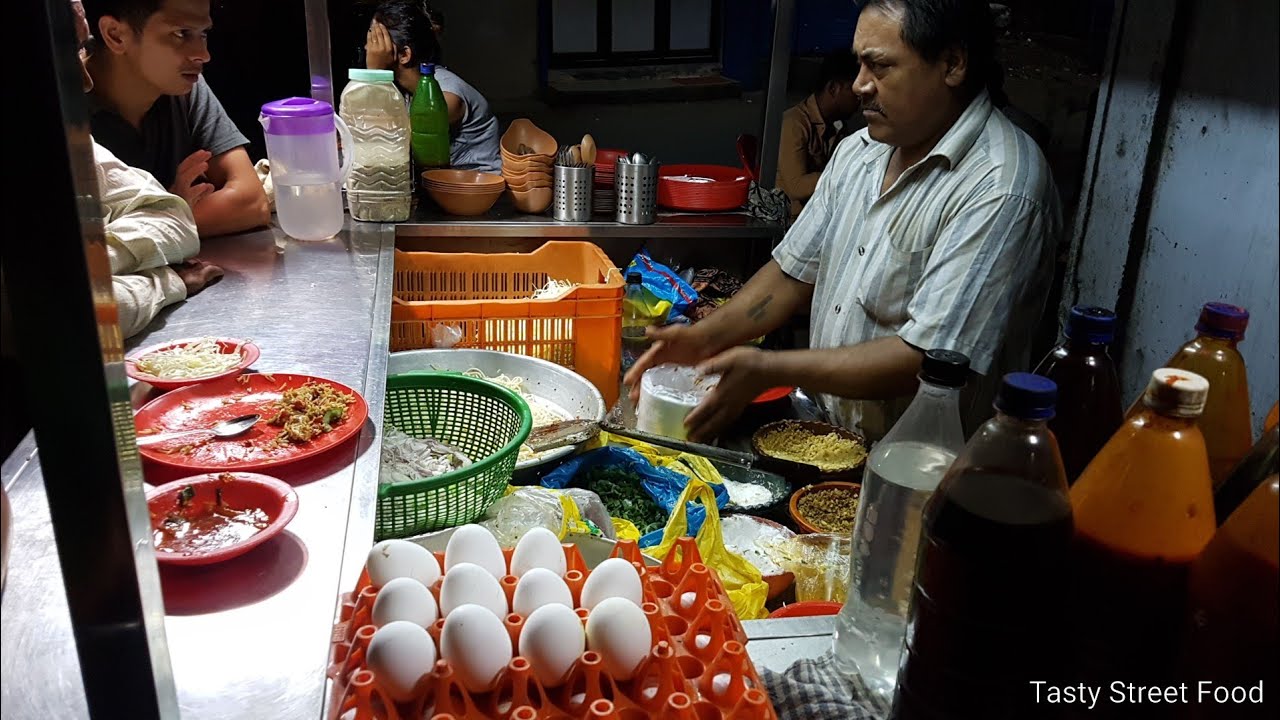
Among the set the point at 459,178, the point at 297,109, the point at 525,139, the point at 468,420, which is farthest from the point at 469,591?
the point at 525,139

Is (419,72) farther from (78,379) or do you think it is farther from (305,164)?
(78,379)

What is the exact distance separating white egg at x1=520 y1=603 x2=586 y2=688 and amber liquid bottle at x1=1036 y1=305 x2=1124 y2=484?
0.68 meters

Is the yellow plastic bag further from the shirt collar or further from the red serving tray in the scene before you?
the red serving tray

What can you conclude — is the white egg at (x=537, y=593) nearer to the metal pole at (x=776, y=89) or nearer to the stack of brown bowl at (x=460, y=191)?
the stack of brown bowl at (x=460, y=191)

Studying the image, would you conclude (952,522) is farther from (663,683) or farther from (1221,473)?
(663,683)

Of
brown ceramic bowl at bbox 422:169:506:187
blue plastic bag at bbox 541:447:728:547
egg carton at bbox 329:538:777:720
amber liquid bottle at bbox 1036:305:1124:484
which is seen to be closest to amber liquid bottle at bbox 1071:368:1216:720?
amber liquid bottle at bbox 1036:305:1124:484

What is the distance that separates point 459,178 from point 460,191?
0.13m

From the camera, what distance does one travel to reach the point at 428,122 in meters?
4.61

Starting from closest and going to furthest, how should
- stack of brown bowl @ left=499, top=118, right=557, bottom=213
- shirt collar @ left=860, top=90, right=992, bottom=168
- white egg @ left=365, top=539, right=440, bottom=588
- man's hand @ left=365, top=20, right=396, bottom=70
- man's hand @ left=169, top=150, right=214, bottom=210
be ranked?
white egg @ left=365, top=539, right=440, bottom=588 → shirt collar @ left=860, top=90, right=992, bottom=168 → man's hand @ left=169, top=150, right=214, bottom=210 → stack of brown bowl @ left=499, top=118, right=557, bottom=213 → man's hand @ left=365, top=20, right=396, bottom=70

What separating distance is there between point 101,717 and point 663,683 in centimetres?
67

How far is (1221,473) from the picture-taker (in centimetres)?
99

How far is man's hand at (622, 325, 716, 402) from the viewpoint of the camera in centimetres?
293

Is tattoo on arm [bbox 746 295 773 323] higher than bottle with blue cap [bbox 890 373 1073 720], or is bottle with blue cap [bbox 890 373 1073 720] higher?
bottle with blue cap [bbox 890 373 1073 720]

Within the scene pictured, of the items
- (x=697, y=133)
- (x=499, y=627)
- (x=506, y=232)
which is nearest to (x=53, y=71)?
(x=499, y=627)
